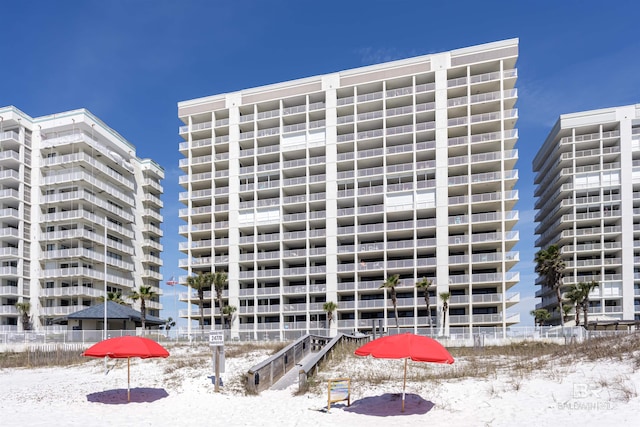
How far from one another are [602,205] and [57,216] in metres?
73.8

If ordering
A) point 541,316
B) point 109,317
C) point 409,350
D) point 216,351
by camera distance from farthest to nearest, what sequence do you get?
1. point 541,316
2. point 109,317
3. point 216,351
4. point 409,350

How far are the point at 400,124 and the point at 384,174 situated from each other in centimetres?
723

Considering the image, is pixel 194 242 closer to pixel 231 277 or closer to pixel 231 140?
pixel 231 277

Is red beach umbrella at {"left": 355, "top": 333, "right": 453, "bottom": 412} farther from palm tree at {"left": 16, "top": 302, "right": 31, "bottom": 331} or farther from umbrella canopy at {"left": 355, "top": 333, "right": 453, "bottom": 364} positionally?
palm tree at {"left": 16, "top": 302, "right": 31, "bottom": 331}

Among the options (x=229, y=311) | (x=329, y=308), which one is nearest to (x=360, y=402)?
(x=329, y=308)

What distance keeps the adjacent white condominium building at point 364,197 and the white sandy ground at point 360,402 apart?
123ft

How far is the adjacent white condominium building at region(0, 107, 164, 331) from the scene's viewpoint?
66.6 meters

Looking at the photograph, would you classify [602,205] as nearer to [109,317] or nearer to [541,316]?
[541,316]

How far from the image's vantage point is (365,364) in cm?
2469

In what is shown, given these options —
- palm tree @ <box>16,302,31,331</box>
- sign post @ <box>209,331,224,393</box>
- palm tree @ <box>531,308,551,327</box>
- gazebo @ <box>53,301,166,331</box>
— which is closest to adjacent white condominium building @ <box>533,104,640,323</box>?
palm tree @ <box>531,308,551,327</box>

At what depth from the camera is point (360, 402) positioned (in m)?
16.9

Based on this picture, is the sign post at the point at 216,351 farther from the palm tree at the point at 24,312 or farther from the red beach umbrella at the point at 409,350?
the palm tree at the point at 24,312

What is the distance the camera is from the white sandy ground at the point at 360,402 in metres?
14.4

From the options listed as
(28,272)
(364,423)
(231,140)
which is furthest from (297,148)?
(364,423)
